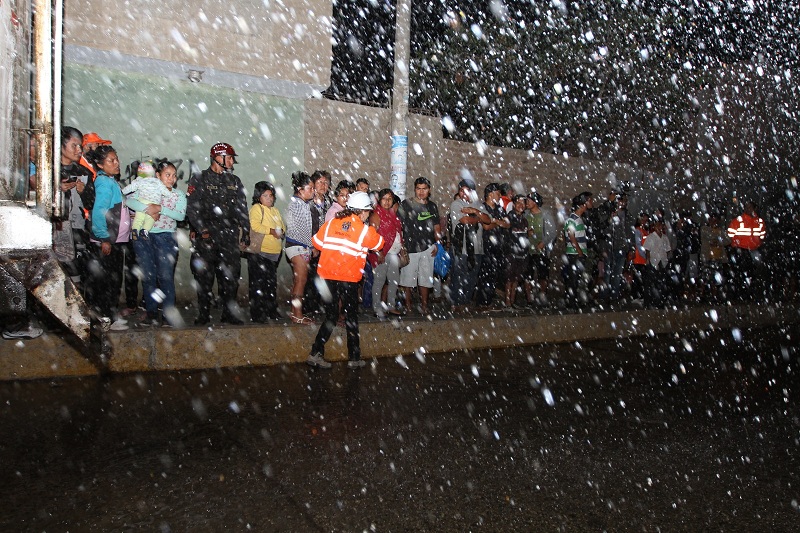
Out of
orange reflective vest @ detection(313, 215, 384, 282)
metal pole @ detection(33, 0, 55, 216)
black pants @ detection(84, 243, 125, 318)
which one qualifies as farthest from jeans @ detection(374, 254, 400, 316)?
metal pole @ detection(33, 0, 55, 216)

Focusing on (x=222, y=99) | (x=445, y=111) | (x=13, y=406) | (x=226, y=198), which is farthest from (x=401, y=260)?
(x=445, y=111)

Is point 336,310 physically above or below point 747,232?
below

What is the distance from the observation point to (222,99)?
36.5 ft

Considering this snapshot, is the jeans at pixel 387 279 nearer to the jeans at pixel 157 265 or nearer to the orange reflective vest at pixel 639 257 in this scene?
the jeans at pixel 157 265

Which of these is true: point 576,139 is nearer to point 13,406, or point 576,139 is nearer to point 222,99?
point 222,99

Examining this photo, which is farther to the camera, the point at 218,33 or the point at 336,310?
the point at 218,33

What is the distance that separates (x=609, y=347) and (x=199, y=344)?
17.3ft

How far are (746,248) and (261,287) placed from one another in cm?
1047

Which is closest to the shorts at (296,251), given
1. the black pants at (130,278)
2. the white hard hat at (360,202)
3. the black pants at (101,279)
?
the white hard hat at (360,202)

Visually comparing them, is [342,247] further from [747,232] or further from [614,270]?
[747,232]

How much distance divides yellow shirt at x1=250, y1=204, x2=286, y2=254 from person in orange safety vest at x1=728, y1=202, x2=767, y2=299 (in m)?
10.1

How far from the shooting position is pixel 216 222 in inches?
306

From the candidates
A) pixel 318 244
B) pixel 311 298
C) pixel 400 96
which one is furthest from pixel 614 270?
pixel 318 244

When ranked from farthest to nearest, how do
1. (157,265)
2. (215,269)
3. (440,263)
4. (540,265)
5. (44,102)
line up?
(540,265) → (440,263) → (215,269) → (157,265) → (44,102)
